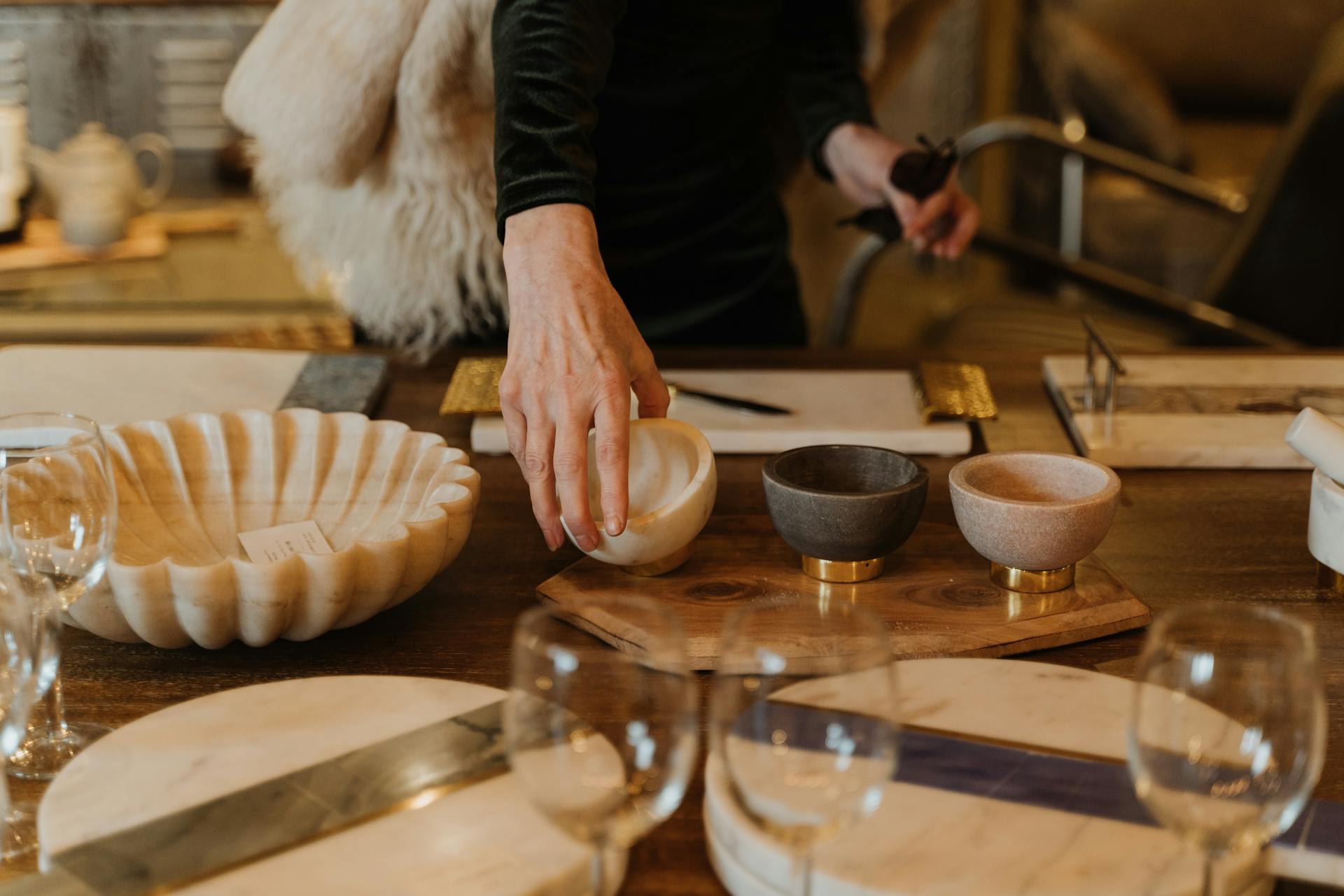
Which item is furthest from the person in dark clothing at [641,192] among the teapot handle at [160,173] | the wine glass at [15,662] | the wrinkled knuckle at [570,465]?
the teapot handle at [160,173]

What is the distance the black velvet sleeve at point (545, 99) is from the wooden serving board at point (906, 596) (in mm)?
280

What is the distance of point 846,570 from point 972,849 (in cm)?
31

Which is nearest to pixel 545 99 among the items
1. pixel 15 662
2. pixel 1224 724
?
pixel 15 662

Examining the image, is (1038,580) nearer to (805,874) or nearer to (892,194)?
(805,874)

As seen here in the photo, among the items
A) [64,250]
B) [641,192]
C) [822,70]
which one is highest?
[822,70]

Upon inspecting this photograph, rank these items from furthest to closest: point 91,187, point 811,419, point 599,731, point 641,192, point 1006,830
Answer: point 91,187 → point 641,192 → point 811,419 → point 1006,830 → point 599,731

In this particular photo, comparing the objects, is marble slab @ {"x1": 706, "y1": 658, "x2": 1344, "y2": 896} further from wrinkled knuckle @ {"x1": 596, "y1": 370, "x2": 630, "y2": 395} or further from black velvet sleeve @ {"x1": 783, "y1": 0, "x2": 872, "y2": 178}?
black velvet sleeve @ {"x1": 783, "y1": 0, "x2": 872, "y2": 178}

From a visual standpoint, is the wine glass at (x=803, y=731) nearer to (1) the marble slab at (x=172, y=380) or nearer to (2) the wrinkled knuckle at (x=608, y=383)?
(2) the wrinkled knuckle at (x=608, y=383)

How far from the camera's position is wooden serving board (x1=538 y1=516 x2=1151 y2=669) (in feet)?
2.69

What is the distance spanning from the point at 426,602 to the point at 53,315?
1.91 meters

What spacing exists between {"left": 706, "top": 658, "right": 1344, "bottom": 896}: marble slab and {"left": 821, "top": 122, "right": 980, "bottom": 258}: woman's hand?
2.63 ft

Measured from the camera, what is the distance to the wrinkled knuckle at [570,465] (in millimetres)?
854

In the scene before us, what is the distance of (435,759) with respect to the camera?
26.3 inches

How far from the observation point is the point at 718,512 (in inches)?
40.5
